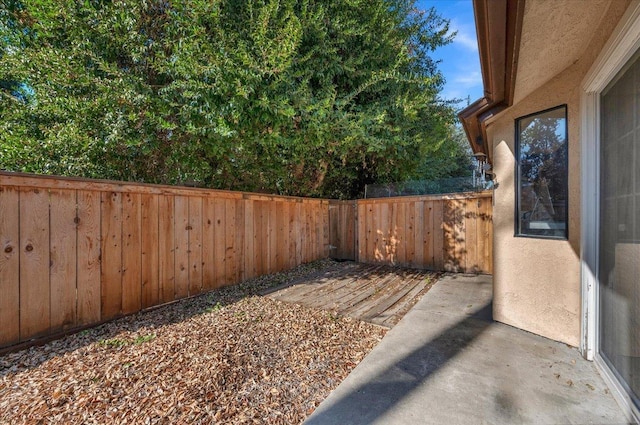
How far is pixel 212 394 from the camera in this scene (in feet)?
5.62

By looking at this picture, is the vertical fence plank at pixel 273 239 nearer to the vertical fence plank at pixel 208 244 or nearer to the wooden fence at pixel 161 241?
the wooden fence at pixel 161 241

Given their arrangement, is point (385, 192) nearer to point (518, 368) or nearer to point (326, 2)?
point (326, 2)

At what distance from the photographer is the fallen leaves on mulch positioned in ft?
5.12

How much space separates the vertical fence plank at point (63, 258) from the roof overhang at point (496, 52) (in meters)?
3.57

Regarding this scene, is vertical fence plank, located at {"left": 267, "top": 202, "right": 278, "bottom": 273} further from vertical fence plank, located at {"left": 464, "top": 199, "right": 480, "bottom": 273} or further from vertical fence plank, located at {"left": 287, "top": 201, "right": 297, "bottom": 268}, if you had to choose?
vertical fence plank, located at {"left": 464, "top": 199, "right": 480, "bottom": 273}

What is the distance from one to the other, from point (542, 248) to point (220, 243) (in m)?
3.88

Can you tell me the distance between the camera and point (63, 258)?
2.46 m

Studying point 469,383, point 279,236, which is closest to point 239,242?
point 279,236

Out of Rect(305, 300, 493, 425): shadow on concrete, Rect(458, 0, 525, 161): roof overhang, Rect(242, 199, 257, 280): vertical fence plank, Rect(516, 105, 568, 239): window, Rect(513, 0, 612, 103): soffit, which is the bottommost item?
Rect(305, 300, 493, 425): shadow on concrete

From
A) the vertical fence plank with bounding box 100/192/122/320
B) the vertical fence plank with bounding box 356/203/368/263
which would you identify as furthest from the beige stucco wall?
the vertical fence plank with bounding box 100/192/122/320

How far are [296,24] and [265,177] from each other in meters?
2.75

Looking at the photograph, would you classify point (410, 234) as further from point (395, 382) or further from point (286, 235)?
point (395, 382)

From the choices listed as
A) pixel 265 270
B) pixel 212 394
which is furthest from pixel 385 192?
pixel 212 394

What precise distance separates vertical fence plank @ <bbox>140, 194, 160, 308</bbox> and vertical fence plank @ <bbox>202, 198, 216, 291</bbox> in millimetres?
635
